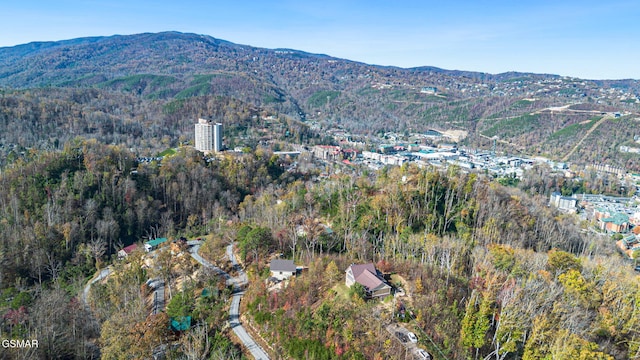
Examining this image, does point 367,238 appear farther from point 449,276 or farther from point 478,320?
point 478,320

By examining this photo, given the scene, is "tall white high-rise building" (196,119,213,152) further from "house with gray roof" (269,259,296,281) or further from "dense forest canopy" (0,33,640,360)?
"house with gray roof" (269,259,296,281)

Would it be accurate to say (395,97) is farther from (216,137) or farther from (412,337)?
(412,337)

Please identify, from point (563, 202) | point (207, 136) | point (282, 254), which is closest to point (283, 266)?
point (282, 254)

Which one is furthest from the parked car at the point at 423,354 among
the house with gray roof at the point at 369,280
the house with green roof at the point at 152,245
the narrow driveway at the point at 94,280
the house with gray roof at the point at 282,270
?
the house with green roof at the point at 152,245

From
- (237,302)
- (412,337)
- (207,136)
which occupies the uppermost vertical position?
(207,136)

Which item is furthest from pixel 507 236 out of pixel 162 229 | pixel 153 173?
pixel 153 173

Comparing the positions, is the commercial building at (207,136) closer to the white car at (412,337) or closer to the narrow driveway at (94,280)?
the narrow driveway at (94,280)
